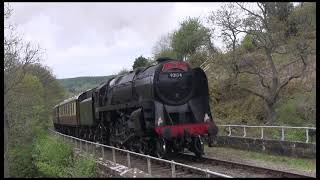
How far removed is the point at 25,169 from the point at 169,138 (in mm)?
12340

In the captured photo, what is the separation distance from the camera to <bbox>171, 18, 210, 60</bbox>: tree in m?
49.5

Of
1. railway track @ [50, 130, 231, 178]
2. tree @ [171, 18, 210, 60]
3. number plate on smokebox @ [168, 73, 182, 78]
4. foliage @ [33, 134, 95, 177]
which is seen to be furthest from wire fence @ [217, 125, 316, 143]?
tree @ [171, 18, 210, 60]

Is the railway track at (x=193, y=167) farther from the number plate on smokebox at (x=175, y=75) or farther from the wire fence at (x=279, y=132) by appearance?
the wire fence at (x=279, y=132)

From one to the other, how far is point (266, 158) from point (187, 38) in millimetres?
33086

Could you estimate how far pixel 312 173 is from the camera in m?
13.7

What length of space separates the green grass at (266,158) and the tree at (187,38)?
27.9 meters

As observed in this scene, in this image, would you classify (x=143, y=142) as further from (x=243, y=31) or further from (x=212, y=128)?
(x=243, y=31)

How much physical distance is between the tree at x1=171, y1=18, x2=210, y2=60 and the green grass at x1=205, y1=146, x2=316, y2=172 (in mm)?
27939

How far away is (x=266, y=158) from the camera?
18.0 m

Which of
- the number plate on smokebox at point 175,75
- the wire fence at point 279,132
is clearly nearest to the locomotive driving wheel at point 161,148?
the number plate on smokebox at point 175,75

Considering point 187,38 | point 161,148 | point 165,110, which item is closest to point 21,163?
point 161,148

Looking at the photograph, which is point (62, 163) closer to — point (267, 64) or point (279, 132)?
point (279, 132)

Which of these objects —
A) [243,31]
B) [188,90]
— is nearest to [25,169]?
[188,90]

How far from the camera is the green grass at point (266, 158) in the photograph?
51.1 feet
